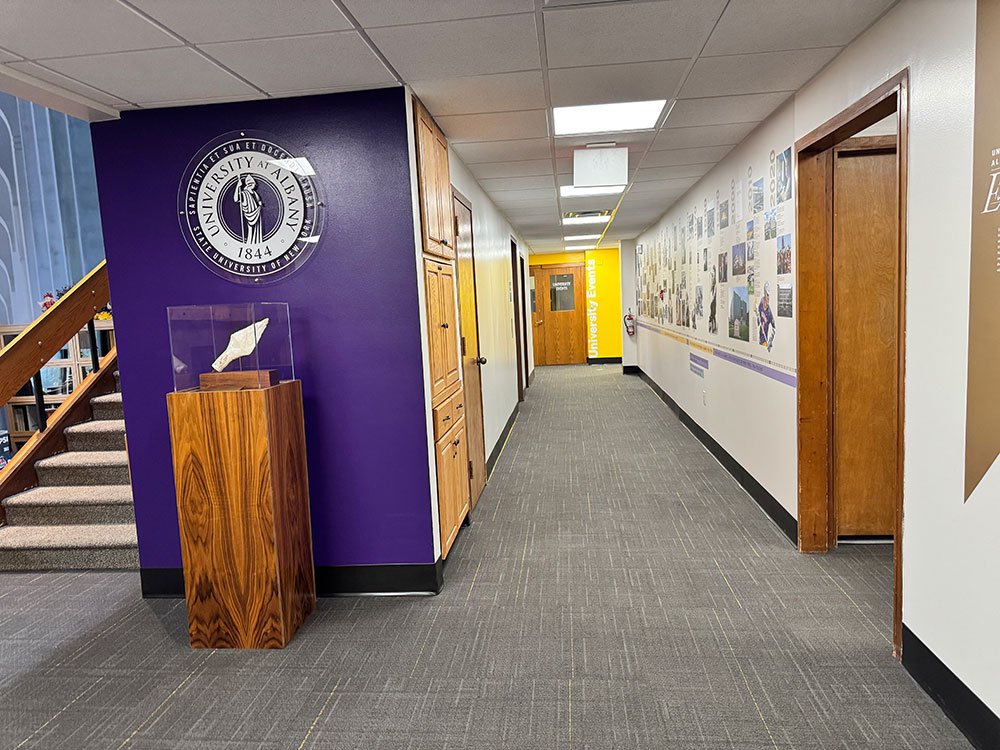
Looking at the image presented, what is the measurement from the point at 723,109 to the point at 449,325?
179cm

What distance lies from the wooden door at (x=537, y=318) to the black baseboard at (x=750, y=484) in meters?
6.42

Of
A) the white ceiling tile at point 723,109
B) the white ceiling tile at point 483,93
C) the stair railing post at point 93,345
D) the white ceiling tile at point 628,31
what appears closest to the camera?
the white ceiling tile at point 628,31

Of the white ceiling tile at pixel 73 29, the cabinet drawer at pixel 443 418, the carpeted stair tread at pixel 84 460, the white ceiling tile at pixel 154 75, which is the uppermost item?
the white ceiling tile at pixel 154 75

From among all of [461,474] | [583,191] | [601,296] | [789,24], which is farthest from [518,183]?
[601,296]

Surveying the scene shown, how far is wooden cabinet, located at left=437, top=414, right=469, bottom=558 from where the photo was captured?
10.9 feet

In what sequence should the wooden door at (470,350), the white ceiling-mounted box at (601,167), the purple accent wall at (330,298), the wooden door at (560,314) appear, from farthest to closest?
the wooden door at (560,314)
the wooden door at (470,350)
the white ceiling-mounted box at (601,167)
the purple accent wall at (330,298)

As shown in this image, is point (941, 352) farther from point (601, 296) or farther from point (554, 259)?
point (554, 259)

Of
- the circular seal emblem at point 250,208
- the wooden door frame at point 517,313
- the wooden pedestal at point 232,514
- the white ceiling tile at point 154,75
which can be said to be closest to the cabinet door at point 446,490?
the wooden pedestal at point 232,514

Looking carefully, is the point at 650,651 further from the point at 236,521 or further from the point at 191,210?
the point at 191,210

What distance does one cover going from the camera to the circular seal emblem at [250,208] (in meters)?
2.96

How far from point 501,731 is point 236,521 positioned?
130cm

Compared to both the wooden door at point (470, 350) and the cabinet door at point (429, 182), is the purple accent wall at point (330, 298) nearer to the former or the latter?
the cabinet door at point (429, 182)

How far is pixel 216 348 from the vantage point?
9.17 feet

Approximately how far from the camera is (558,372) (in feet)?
40.2
